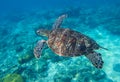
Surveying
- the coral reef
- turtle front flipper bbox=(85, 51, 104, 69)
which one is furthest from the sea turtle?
the coral reef

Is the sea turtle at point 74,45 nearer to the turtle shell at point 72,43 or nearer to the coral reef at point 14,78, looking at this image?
the turtle shell at point 72,43

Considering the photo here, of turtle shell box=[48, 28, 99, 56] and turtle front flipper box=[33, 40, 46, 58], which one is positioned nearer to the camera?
turtle shell box=[48, 28, 99, 56]

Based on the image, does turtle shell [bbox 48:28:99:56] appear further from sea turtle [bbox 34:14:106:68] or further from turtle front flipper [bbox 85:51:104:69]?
turtle front flipper [bbox 85:51:104:69]

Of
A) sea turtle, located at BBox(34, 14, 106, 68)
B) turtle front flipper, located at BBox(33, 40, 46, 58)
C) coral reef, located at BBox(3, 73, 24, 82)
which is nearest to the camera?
sea turtle, located at BBox(34, 14, 106, 68)

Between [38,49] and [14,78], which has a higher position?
[38,49]

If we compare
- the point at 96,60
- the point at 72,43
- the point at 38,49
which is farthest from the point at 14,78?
the point at 96,60

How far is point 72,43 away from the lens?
791 cm

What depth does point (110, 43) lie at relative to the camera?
15789 mm

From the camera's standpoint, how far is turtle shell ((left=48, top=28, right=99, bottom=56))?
25.6 feet

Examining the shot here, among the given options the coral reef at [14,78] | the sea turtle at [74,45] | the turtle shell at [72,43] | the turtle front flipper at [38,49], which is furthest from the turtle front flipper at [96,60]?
the coral reef at [14,78]

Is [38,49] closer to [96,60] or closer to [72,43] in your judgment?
[72,43]

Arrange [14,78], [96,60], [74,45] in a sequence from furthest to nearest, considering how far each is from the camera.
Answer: [14,78], [74,45], [96,60]

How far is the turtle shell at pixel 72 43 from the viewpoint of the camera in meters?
7.80

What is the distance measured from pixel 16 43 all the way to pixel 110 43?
854 cm
